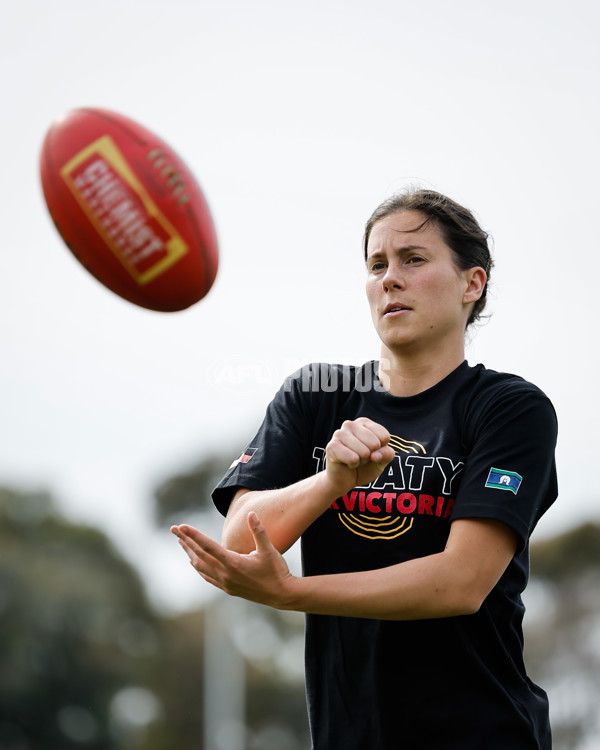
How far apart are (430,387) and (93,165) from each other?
1527mm

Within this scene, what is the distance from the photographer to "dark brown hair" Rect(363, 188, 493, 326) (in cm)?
382

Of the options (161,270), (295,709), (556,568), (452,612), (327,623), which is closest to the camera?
(452,612)

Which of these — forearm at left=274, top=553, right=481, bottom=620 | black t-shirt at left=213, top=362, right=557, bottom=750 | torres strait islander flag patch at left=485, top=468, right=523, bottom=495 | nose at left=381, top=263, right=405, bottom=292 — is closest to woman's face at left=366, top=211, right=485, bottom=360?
nose at left=381, top=263, right=405, bottom=292

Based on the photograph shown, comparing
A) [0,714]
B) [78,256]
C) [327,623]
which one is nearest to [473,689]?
[327,623]

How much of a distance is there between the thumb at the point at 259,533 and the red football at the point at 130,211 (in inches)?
47.1

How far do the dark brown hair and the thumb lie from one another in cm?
140

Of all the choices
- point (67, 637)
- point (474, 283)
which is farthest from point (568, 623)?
point (474, 283)

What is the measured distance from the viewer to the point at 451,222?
384 centimetres

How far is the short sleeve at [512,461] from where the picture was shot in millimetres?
3234

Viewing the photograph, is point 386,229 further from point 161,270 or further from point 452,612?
point 452,612

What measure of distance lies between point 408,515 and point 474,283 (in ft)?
3.32

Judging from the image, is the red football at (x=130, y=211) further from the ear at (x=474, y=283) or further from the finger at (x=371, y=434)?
the finger at (x=371, y=434)

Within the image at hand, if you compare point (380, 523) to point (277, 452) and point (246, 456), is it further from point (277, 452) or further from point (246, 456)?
point (246, 456)

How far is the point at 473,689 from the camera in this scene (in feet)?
10.7
